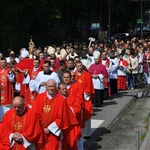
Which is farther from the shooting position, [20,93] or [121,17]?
[121,17]

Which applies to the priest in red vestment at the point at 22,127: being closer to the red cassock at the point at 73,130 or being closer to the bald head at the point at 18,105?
the bald head at the point at 18,105

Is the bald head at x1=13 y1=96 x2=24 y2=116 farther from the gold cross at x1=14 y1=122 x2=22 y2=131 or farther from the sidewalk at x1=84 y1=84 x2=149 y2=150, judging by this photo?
the sidewalk at x1=84 y1=84 x2=149 y2=150

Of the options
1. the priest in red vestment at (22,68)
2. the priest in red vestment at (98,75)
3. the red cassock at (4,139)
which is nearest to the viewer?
the red cassock at (4,139)

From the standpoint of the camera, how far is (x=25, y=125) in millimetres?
7793

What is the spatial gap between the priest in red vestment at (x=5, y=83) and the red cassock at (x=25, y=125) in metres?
4.69

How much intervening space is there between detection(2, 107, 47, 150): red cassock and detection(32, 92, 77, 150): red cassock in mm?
719

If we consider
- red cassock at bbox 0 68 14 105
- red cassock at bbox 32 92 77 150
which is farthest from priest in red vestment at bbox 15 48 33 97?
red cassock at bbox 32 92 77 150

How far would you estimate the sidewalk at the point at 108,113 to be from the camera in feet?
42.5

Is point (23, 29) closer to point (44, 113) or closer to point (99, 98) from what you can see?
point (99, 98)

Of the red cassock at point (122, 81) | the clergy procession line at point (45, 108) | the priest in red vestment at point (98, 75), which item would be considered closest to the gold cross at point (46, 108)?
the clergy procession line at point (45, 108)

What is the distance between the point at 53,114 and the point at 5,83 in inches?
168

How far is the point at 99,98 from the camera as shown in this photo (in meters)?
17.3

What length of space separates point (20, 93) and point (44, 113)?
19.8 feet

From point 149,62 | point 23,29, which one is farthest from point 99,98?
point 23,29
